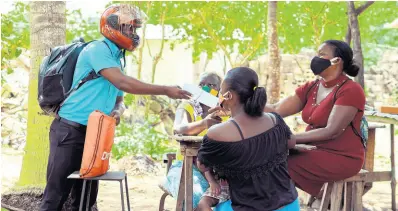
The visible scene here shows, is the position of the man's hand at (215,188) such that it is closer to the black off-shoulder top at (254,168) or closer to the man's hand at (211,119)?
the black off-shoulder top at (254,168)

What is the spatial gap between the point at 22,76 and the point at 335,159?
524 inches

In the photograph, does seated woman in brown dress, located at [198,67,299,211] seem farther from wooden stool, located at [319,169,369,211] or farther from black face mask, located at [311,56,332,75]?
wooden stool, located at [319,169,369,211]

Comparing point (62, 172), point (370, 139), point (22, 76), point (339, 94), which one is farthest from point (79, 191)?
point (22, 76)

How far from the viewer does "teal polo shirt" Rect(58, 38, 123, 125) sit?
4621mm

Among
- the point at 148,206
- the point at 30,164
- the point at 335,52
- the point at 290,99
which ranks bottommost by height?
the point at 148,206

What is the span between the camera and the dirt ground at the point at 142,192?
7535 mm

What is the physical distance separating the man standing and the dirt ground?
2.52 m

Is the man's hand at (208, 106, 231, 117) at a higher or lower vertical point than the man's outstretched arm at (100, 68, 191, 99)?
lower

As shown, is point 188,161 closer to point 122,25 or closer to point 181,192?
point 181,192

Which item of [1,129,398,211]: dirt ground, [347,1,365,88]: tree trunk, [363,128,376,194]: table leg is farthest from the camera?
[347,1,365,88]: tree trunk

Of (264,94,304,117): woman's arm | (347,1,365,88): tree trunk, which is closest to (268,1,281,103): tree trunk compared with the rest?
(347,1,365,88): tree trunk

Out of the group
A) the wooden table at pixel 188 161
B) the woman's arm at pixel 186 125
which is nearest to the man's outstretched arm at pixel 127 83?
the wooden table at pixel 188 161

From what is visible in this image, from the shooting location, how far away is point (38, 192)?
21.8ft

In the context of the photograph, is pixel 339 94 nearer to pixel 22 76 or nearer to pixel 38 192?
pixel 38 192
